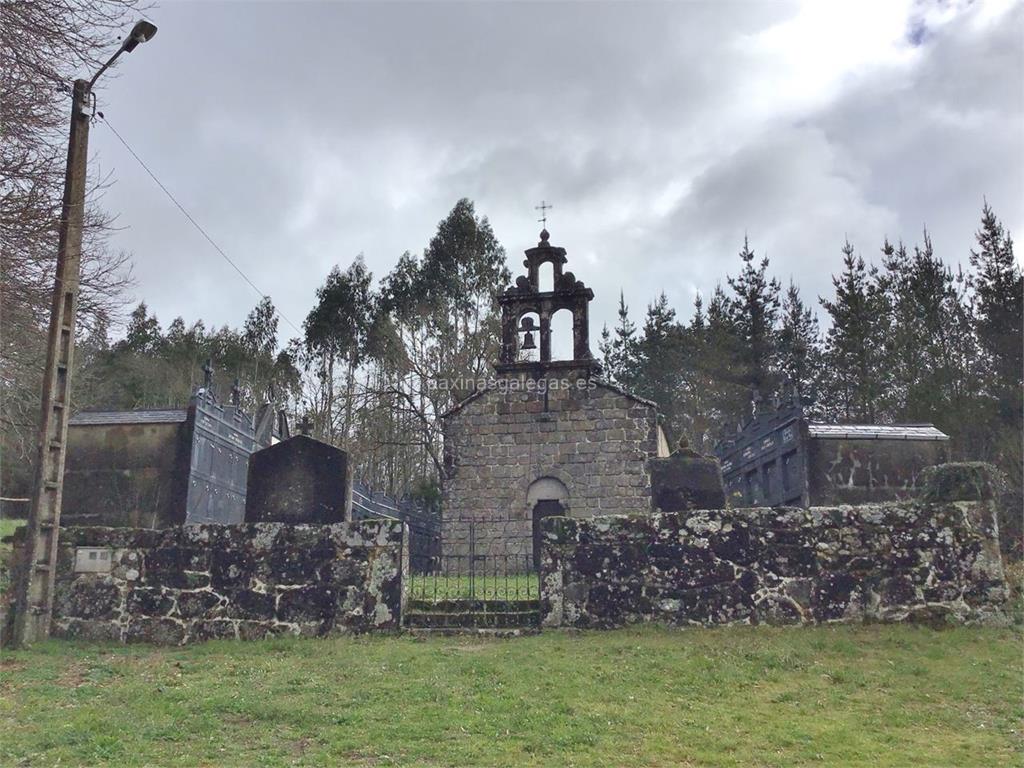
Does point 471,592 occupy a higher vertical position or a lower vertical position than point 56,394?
lower

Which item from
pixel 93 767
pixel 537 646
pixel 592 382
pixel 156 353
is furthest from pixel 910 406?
pixel 156 353

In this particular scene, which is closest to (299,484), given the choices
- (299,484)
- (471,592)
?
(299,484)

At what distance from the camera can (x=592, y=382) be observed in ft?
63.2

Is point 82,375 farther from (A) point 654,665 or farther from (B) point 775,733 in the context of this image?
(B) point 775,733

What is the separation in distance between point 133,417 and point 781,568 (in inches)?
483

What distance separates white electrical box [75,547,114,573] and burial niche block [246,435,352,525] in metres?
1.76

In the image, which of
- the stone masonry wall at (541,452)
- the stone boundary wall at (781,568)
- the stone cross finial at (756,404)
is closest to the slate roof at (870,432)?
the stone cross finial at (756,404)

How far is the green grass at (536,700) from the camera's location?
5.91 m

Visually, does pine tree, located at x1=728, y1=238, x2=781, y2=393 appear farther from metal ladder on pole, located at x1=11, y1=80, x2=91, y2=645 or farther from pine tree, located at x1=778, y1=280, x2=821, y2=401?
metal ladder on pole, located at x1=11, y1=80, x2=91, y2=645

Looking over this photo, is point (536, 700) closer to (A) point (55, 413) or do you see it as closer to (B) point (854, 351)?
(A) point (55, 413)

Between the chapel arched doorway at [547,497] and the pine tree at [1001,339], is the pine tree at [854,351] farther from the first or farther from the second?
the chapel arched doorway at [547,497]

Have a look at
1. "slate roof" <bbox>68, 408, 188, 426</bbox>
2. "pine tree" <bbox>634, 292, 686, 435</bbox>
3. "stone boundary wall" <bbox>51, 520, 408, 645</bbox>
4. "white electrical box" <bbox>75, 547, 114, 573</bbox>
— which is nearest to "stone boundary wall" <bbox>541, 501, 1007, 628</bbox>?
"stone boundary wall" <bbox>51, 520, 408, 645</bbox>

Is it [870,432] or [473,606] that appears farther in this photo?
[870,432]

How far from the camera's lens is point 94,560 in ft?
34.1
